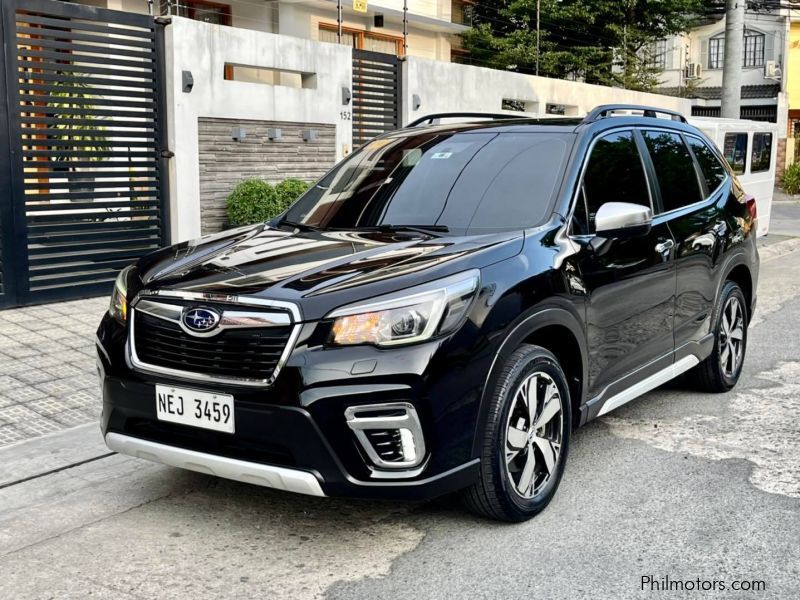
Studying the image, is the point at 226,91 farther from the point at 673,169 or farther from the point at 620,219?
the point at 620,219

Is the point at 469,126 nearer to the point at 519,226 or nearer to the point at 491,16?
the point at 519,226

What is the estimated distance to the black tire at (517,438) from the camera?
379 centimetres

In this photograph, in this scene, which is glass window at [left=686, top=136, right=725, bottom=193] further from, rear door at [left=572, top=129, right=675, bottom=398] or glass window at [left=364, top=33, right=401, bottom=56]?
glass window at [left=364, top=33, right=401, bottom=56]

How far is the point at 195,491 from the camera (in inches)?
179

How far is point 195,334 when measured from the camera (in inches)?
146

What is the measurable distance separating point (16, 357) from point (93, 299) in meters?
2.21

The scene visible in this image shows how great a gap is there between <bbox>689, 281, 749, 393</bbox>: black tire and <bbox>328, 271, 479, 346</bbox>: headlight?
2907 mm

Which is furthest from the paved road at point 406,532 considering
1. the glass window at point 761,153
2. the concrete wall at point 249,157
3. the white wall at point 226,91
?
the glass window at point 761,153

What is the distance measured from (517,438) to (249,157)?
7693mm

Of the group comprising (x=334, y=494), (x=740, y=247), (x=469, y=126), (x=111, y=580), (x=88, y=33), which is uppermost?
(x=88, y=33)

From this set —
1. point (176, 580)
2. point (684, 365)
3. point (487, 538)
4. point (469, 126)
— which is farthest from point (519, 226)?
point (176, 580)

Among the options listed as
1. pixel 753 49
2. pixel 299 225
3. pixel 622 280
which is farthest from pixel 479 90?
pixel 753 49

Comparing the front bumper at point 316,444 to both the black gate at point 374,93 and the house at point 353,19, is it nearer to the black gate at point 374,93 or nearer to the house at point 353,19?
the black gate at point 374,93

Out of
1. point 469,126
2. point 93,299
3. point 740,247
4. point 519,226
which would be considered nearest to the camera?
point 519,226
